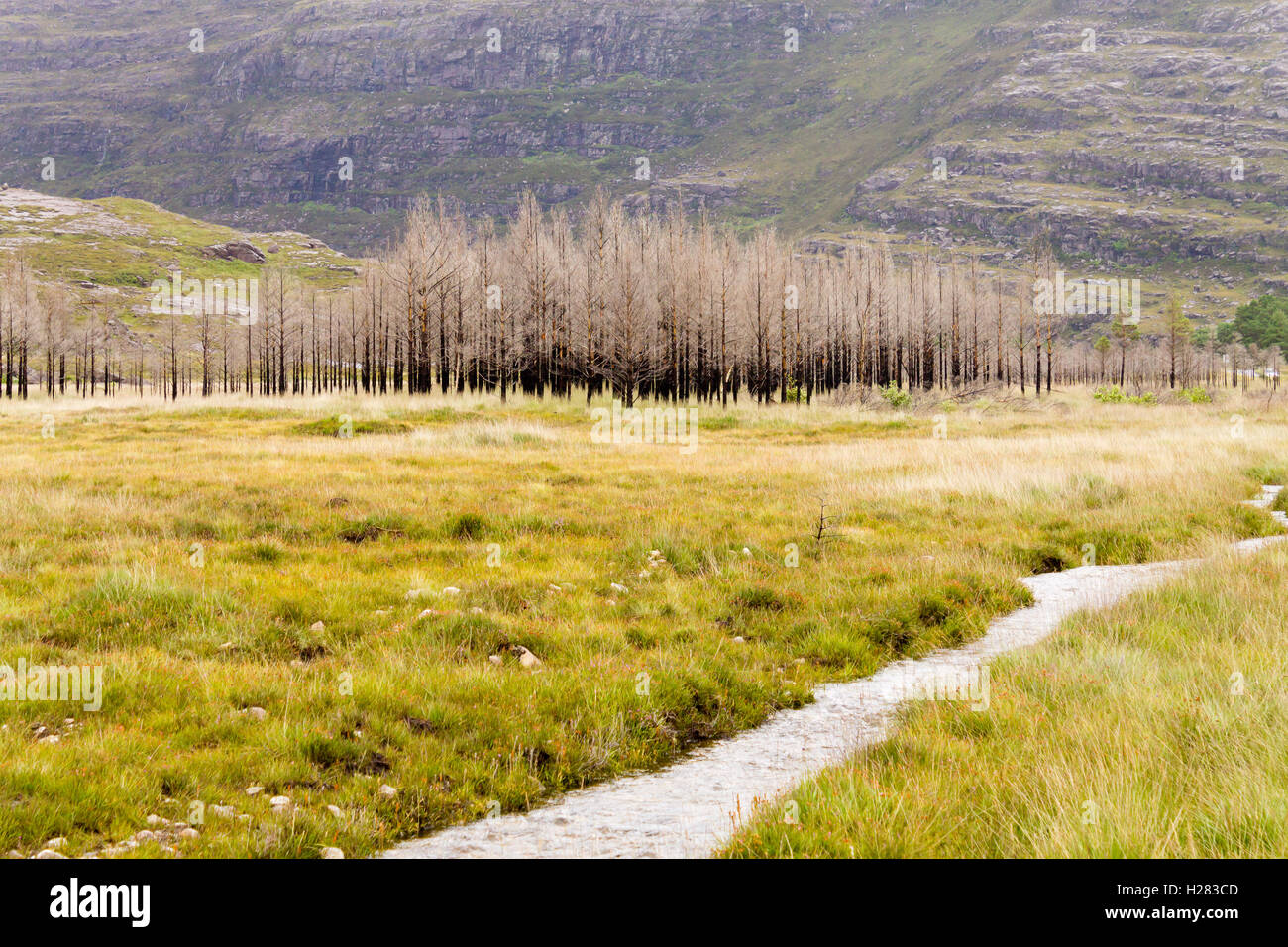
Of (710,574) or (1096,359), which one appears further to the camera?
(1096,359)

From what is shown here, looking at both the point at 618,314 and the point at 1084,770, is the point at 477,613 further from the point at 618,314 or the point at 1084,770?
the point at 618,314

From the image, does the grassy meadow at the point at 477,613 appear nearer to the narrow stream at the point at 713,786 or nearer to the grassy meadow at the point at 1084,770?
the grassy meadow at the point at 1084,770

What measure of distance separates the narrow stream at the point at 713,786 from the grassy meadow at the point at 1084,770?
17.6 inches

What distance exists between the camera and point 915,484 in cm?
1948

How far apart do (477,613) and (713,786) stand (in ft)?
13.1

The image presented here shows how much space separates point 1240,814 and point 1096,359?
153 meters

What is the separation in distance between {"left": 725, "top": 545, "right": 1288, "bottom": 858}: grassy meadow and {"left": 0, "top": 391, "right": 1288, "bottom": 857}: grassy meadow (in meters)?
0.07

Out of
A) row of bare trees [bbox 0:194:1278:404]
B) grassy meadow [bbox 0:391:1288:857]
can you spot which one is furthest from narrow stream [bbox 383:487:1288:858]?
row of bare trees [bbox 0:194:1278:404]

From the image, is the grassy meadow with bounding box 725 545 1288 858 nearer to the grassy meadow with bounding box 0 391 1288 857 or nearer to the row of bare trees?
the grassy meadow with bounding box 0 391 1288 857

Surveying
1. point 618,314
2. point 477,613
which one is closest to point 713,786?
point 477,613

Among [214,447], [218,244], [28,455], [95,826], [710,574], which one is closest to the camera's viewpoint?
[95,826]

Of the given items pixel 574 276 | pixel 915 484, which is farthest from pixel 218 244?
pixel 915 484

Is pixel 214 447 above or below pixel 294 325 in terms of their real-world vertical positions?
below

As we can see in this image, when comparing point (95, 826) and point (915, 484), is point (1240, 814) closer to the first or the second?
point (95, 826)
